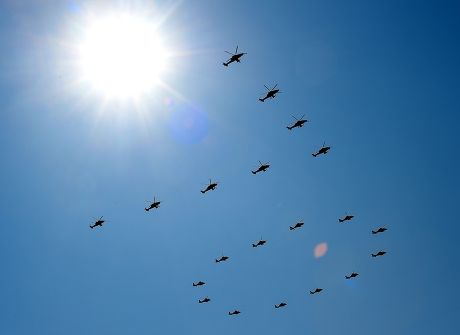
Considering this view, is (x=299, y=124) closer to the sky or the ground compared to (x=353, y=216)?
closer to the sky

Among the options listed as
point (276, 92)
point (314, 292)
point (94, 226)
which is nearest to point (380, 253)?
point (314, 292)

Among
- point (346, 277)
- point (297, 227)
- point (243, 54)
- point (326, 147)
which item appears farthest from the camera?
point (346, 277)

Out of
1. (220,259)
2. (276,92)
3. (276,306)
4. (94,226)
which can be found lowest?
(276,306)

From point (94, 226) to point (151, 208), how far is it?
49.5 ft

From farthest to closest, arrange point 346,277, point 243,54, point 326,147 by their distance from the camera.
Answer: point 346,277 < point 326,147 < point 243,54

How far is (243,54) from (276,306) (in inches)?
2635

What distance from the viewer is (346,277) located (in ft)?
433

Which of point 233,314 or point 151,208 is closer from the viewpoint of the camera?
point 151,208

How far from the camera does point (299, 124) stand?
364 ft

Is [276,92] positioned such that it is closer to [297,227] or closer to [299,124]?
[299,124]

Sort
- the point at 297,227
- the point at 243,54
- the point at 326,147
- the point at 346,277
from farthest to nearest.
A: the point at 346,277
the point at 297,227
the point at 326,147
the point at 243,54

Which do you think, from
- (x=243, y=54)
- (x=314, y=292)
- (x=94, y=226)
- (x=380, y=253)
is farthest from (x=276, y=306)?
(x=243, y=54)

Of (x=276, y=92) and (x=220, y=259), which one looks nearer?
(x=276, y=92)

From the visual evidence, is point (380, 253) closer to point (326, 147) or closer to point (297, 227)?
point (297, 227)
